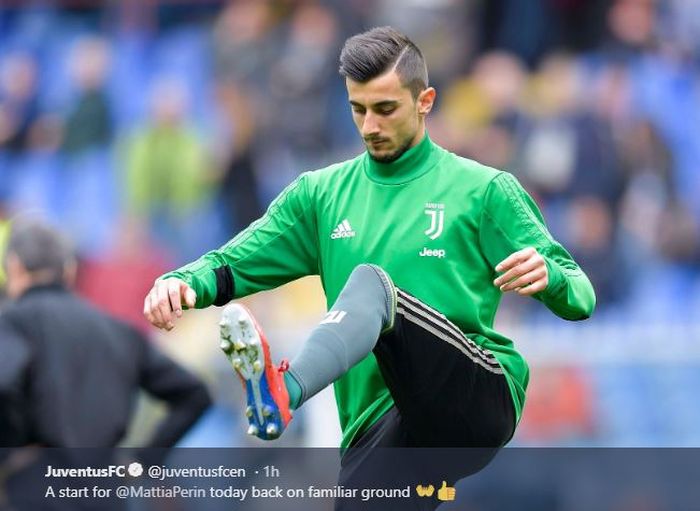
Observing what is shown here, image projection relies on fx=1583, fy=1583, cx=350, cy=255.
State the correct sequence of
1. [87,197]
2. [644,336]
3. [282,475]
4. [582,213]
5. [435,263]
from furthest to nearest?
[87,197] → [582,213] → [644,336] → [282,475] → [435,263]

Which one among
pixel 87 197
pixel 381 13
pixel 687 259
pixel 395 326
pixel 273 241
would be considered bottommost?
pixel 395 326

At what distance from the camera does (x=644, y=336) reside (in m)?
11.1

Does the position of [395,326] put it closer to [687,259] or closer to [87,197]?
[687,259]

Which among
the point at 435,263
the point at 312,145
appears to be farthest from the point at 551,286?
the point at 312,145

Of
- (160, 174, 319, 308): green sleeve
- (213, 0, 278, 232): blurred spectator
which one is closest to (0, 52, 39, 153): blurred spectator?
(213, 0, 278, 232): blurred spectator

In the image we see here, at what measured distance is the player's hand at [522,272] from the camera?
494 centimetres

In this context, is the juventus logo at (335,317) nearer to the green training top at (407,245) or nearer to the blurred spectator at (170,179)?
the green training top at (407,245)

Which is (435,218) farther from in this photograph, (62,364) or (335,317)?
(62,364)

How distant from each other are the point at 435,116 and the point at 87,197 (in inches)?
127

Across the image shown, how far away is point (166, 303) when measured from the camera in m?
5.20

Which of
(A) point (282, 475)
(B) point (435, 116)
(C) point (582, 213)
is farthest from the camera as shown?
(B) point (435, 116)

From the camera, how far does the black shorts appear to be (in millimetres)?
5215

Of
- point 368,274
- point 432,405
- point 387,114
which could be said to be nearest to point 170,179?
point 387,114

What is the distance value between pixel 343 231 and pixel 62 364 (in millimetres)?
1732
